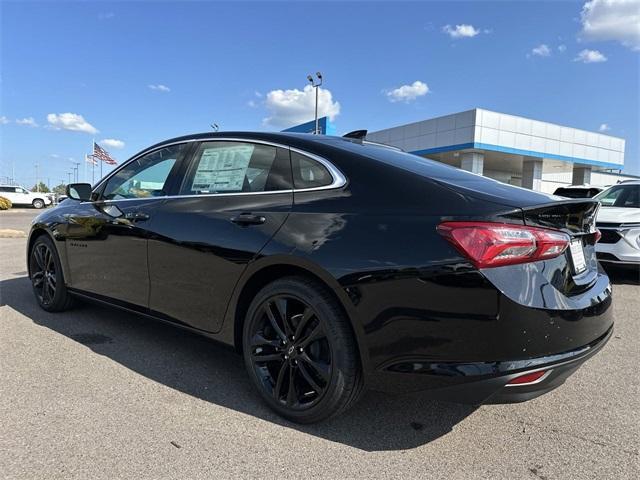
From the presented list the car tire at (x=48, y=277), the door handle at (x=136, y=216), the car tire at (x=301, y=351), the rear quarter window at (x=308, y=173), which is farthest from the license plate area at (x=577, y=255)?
the car tire at (x=48, y=277)

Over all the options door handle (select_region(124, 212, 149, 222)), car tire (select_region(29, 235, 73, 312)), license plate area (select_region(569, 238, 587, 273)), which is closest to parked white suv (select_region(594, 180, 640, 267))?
license plate area (select_region(569, 238, 587, 273))

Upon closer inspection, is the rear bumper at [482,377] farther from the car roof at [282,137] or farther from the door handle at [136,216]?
the door handle at [136,216]

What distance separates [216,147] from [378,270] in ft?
5.45

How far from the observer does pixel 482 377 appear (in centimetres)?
211

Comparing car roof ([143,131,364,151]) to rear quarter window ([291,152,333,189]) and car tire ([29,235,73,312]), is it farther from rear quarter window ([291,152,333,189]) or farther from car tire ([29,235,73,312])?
car tire ([29,235,73,312])

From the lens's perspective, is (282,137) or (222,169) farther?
(222,169)

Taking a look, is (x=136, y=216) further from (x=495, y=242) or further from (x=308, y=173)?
(x=495, y=242)

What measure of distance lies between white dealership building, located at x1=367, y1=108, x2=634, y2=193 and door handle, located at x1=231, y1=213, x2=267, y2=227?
25.9m

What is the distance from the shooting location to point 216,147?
11.0 ft

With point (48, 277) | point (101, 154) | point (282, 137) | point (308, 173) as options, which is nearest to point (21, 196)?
point (101, 154)

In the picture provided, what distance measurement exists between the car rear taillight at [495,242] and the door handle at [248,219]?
1.05 meters

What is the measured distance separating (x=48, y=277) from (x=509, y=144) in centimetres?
2735

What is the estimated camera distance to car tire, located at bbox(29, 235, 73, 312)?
4547 millimetres

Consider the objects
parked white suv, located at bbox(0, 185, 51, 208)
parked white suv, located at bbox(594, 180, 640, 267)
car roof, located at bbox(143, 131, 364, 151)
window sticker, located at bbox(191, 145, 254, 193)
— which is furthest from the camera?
parked white suv, located at bbox(0, 185, 51, 208)
